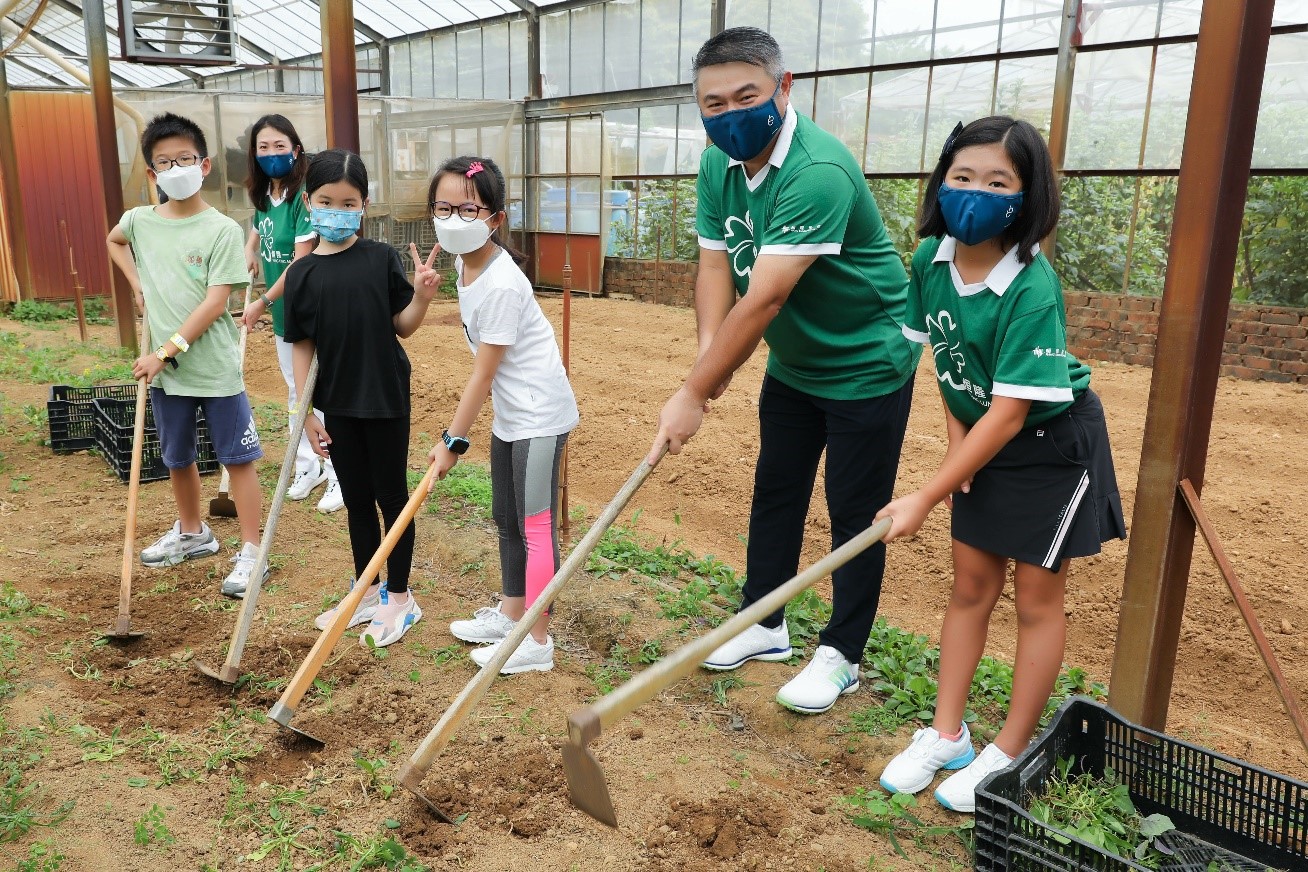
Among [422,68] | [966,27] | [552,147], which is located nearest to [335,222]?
[966,27]

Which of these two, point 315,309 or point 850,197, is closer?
point 850,197

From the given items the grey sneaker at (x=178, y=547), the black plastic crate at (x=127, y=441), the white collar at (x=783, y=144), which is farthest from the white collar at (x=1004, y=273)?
the black plastic crate at (x=127, y=441)

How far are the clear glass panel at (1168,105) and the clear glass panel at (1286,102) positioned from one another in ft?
2.06

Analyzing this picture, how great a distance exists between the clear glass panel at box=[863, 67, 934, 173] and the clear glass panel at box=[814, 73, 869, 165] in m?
0.12

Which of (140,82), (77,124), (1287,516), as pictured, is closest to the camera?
(1287,516)

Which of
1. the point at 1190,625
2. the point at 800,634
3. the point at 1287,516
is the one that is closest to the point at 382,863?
the point at 800,634

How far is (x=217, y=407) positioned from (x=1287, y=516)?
5.34 metres

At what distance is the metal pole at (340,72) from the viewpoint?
428 centimetres

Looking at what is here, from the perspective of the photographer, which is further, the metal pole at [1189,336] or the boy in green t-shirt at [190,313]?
the boy in green t-shirt at [190,313]

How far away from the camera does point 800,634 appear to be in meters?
3.49

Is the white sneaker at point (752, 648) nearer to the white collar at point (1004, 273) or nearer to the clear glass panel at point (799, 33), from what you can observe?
the white collar at point (1004, 273)

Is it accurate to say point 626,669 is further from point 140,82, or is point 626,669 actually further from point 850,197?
point 140,82

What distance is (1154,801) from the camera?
2459 millimetres

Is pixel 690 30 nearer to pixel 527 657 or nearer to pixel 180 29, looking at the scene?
pixel 180 29
